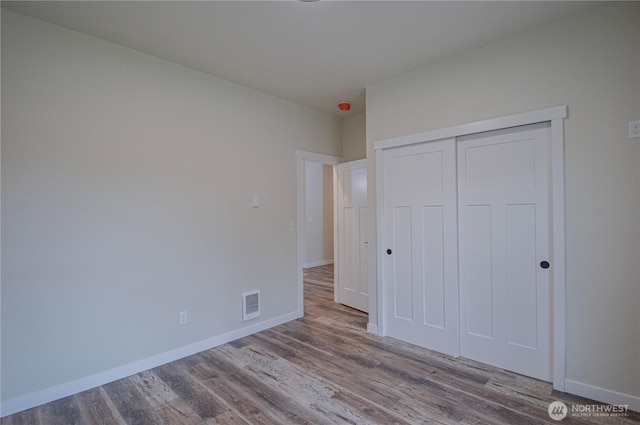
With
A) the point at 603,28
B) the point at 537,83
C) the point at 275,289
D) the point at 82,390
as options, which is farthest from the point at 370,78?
the point at 82,390

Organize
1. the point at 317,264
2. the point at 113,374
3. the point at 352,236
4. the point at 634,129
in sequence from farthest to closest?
the point at 317,264, the point at 352,236, the point at 113,374, the point at 634,129

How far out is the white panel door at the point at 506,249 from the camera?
2.39 meters

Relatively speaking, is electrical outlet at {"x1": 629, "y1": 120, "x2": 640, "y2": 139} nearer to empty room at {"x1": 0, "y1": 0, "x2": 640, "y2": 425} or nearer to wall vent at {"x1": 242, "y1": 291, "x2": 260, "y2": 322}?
empty room at {"x1": 0, "y1": 0, "x2": 640, "y2": 425}

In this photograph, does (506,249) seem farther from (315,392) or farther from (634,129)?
(315,392)

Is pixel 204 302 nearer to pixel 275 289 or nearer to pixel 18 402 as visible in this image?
pixel 275 289

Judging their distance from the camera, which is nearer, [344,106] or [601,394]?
[601,394]

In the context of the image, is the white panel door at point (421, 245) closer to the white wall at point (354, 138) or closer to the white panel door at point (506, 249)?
the white panel door at point (506, 249)

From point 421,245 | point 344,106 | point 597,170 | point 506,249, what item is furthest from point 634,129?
point 344,106

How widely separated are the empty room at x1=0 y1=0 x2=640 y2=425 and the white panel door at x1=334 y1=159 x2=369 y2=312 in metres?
0.71

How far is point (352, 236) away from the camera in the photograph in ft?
13.9

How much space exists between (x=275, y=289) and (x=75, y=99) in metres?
2.56

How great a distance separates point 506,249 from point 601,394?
1.10m

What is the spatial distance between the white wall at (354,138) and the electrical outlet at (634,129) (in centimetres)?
263

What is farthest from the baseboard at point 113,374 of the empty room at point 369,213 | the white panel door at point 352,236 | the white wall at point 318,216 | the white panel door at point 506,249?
the white wall at point 318,216
